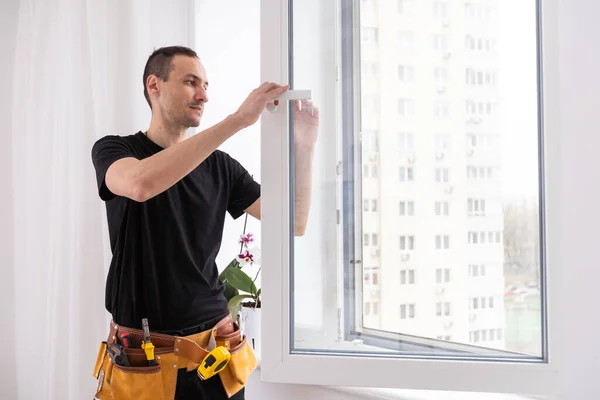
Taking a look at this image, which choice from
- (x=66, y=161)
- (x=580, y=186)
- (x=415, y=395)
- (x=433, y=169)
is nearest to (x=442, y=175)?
(x=433, y=169)

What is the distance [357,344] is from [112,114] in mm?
1158

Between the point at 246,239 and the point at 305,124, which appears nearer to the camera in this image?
the point at 305,124

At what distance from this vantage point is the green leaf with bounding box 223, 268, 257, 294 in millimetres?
1927

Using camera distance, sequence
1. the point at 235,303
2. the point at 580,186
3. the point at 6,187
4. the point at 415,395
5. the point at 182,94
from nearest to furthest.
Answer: the point at 580,186, the point at 415,395, the point at 182,94, the point at 235,303, the point at 6,187

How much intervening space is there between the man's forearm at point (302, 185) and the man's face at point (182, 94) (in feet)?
1.31

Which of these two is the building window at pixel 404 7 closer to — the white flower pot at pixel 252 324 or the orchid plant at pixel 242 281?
the orchid plant at pixel 242 281

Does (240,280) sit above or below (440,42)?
below

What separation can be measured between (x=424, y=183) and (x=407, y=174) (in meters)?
0.04

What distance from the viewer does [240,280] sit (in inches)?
76.1

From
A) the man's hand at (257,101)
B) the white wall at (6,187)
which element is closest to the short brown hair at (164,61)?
the man's hand at (257,101)

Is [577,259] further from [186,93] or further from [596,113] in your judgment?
[186,93]

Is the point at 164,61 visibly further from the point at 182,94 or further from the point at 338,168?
the point at 338,168

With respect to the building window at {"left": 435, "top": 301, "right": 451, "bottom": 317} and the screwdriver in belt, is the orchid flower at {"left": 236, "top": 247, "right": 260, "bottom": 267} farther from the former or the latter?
the building window at {"left": 435, "top": 301, "right": 451, "bottom": 317}

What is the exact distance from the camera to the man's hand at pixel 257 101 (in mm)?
1340
